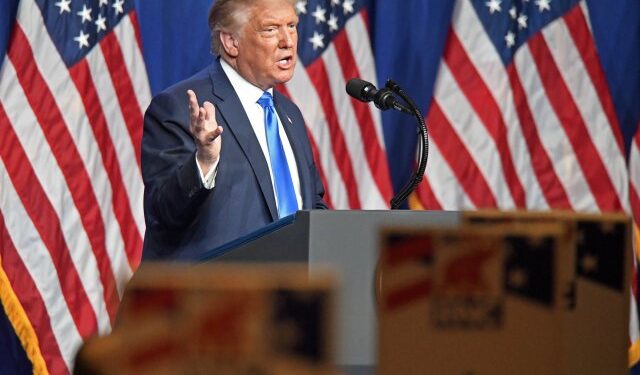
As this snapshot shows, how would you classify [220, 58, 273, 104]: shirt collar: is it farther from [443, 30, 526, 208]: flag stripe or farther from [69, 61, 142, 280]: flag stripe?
[443, 30, 526, 208]: flag stripe

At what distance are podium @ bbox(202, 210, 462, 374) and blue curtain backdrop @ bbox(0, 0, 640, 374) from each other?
249 cm

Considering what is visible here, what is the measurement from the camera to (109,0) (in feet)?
14.0

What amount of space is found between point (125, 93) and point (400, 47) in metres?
1.04

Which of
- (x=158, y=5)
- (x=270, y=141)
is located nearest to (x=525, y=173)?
(x=158, y=5)

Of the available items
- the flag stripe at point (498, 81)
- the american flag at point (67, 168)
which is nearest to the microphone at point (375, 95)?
the american flag at point (67, 168)

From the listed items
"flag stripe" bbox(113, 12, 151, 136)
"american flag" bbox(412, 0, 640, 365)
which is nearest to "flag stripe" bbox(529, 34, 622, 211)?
"american flag" bbox(412, 0, 640, 365)

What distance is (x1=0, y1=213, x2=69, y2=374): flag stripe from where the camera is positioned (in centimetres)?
412

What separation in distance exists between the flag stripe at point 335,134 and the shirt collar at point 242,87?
1.44 meters

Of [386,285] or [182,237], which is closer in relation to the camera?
[386,285]

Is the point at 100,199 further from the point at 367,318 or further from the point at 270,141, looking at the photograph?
the point at 367,318

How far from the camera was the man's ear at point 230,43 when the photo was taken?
3066mm

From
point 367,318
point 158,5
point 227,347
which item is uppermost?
point 158,5

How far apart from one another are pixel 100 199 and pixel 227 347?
11.4 feet

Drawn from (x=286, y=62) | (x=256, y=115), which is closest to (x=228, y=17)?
(x=286, y=62)
